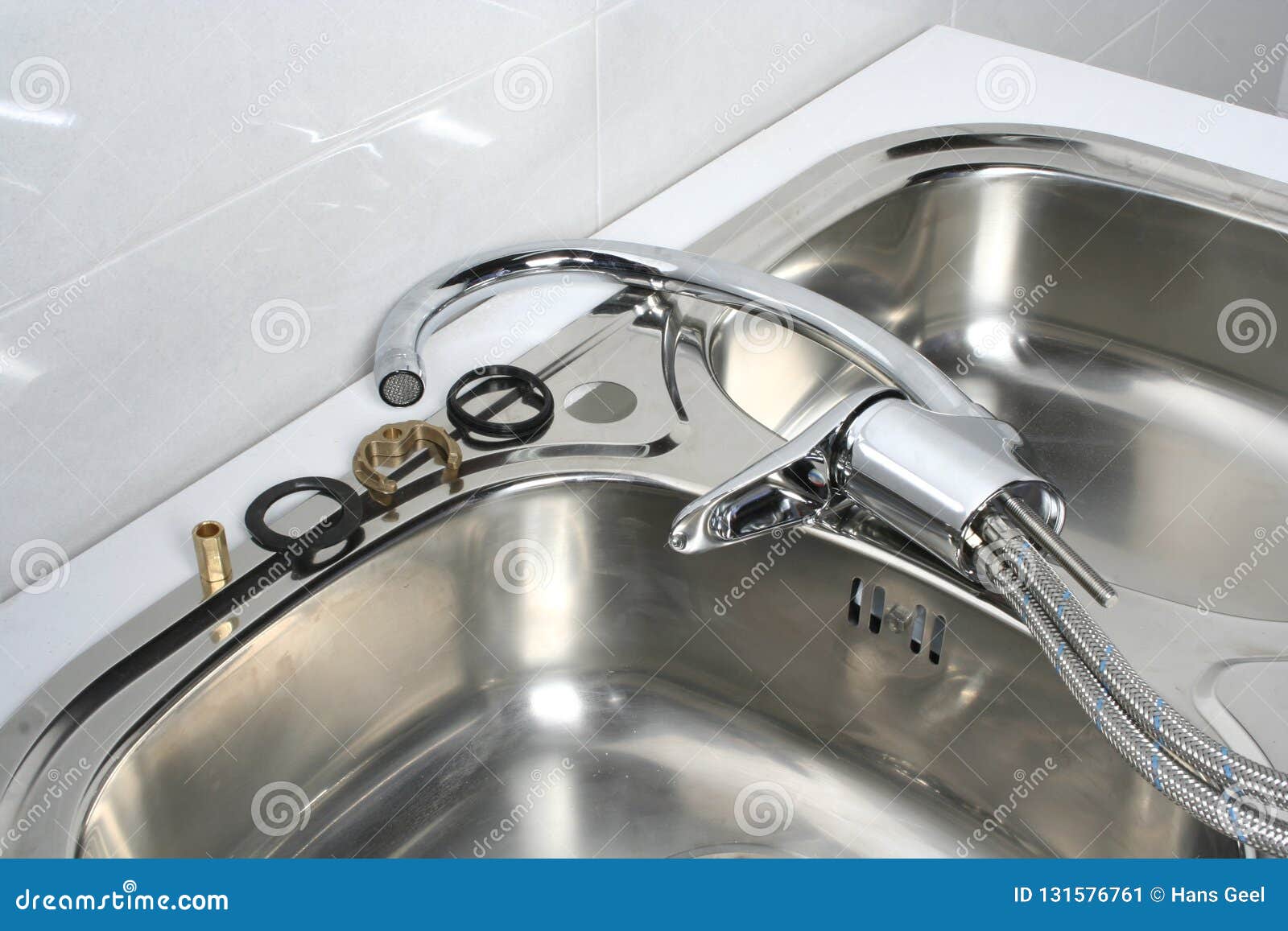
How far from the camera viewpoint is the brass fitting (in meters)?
0.61

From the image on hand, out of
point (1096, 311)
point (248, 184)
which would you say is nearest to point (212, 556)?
point (248, 184)

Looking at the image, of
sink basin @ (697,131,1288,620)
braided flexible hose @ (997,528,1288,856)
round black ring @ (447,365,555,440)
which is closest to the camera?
braided flexible hose @ (997,528,1288,856)

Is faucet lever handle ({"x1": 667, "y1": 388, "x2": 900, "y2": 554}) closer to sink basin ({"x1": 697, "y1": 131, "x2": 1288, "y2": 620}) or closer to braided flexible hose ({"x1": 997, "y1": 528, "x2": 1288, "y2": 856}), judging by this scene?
braided flexible hose ({"x1": 997, "y1": 528, "x2": 1288, "y2": 856})

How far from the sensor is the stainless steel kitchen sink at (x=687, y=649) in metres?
0.61

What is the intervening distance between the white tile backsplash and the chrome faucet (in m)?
0.06

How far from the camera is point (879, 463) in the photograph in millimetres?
635

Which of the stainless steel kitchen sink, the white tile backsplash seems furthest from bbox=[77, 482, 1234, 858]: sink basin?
the white tile backsplash

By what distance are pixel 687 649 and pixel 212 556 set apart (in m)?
0.29

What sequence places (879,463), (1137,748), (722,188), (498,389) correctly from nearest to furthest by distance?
(1137,748) < (879,463) < (498,389) < (722,188)

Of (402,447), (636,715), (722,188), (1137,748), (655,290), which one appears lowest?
(1137,748)

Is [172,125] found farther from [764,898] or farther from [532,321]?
[764,898]

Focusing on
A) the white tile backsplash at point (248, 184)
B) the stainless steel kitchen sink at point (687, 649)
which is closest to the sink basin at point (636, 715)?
the stainless steel kitchen sink at point (687, 649)

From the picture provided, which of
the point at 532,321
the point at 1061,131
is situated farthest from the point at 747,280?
the point at 1061,131

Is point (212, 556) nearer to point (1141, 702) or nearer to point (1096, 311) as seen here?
point (1141, 702)
